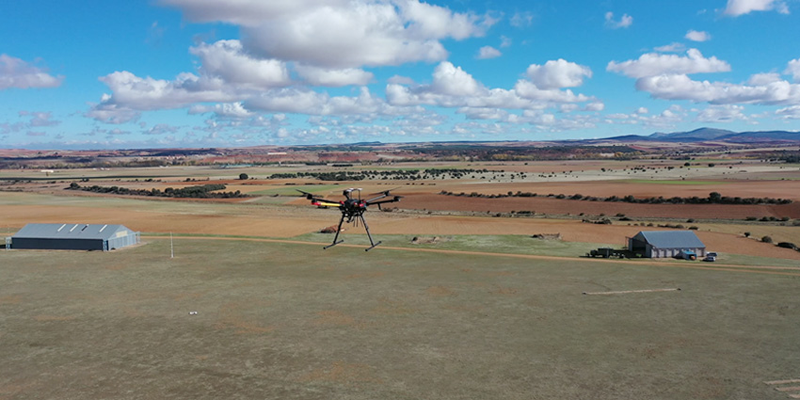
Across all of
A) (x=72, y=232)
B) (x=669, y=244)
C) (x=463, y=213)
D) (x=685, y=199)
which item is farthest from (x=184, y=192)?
(x=685, y=199)

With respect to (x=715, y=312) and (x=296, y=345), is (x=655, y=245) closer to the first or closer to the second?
(x=715, y=312)

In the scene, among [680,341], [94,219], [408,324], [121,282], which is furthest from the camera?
[94,219]

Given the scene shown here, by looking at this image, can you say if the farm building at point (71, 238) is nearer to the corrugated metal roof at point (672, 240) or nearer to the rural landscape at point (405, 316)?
the rural landscape at point (405, 316)

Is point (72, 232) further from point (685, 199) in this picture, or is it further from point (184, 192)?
point (685, 199)

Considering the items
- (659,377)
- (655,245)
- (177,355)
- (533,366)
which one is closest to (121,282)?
(177,355)

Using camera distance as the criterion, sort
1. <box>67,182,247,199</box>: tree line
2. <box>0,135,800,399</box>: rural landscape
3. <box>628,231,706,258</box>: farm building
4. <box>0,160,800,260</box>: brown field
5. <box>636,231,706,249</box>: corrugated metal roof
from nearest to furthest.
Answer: <box>0,135,800,399</box>: rural landscape, <box>628,231,706,258</box>: farm building, <box>636,231,706,249</box>: corrugated metal roof, <box>0,160,800,260</box>: brown field, <box>67,182,247,199</box>: tree line

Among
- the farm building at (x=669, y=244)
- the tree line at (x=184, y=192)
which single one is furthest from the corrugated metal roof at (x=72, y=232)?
the tree line at (x=184, y=192)

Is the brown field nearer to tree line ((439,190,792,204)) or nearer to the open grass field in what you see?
tree line ((439,190,792,204))

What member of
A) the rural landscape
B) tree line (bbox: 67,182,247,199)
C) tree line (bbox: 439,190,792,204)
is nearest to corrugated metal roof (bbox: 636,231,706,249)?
the rural landscape
